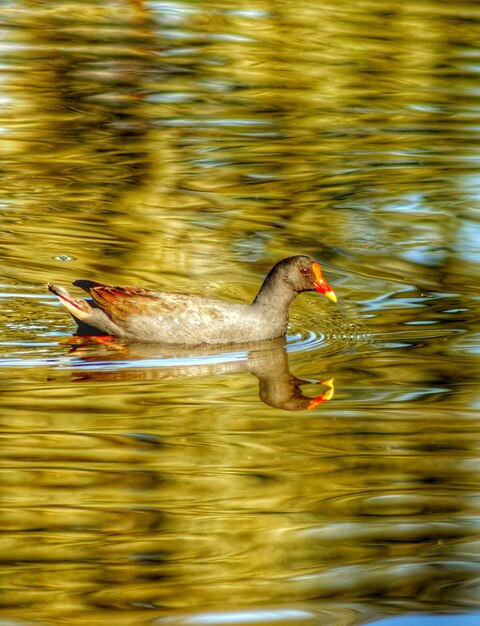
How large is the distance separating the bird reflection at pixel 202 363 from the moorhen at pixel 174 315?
0.07 m

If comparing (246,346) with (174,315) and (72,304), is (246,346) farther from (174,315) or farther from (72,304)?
(72,304)

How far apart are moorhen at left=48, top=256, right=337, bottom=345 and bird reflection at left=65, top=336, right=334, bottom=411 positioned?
75 millimetres

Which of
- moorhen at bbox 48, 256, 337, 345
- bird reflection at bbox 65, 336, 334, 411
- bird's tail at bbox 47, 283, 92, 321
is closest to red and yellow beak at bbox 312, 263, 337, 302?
moorhen at bbox 48, 256, 337, 345

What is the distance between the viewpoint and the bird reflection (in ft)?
25.8

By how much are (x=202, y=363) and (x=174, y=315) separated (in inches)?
20.9

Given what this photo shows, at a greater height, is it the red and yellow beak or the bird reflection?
the red and yellow beak

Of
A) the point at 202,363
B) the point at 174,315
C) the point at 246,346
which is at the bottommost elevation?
the point at 246,346

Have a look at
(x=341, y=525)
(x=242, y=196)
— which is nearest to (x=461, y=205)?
(x=242, y=196)

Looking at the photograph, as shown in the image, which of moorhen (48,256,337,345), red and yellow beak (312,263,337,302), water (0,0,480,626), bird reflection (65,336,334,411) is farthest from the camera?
red and yellow beak (312,263,337,302)

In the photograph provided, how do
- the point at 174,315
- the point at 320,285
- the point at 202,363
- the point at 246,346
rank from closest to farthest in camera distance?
1. the point at 202,363
2. the point at 174,315
3. the point at 246,346
4. the point at 320,285

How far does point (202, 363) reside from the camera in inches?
340

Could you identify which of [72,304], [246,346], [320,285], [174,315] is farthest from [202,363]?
[320,285]

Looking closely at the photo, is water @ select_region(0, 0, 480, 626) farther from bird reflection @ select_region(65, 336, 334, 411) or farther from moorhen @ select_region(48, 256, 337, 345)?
moorhen @ select_region(48, 256, 337, 345)

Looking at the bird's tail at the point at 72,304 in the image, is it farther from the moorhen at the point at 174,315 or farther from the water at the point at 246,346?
A: the water at the point at 246,346
